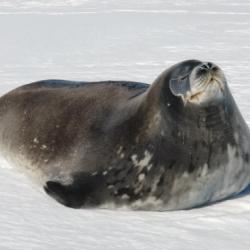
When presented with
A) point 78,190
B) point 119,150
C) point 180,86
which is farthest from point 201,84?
point 78,190

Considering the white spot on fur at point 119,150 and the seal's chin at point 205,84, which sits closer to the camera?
the seal's chin at point 205,84

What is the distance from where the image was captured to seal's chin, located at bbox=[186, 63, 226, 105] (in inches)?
125

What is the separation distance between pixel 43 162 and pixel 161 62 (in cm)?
498

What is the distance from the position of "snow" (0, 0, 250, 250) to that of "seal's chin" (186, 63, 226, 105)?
1.67 ft

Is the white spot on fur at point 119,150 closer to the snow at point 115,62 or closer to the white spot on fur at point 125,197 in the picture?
the white spot on fur at point 125,197

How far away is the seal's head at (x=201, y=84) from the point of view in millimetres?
3170

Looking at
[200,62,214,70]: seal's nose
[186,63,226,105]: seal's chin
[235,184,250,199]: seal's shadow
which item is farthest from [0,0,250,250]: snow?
[200,62,214,70]: seal's nose

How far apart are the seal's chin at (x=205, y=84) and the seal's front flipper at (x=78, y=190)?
63 cm

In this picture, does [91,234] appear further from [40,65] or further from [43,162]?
[40,65]

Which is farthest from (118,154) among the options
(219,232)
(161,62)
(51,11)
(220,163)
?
(51,11)

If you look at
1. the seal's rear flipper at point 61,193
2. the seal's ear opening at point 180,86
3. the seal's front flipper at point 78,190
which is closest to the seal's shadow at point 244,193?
the seal's ear opening at point 180,86

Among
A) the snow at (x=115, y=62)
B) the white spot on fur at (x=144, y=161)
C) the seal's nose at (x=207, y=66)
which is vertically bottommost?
the snow at (x=115, y=62)

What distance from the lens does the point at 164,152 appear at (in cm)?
327

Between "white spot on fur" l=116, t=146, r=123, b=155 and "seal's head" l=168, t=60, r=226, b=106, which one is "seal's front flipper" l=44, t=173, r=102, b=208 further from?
"seal's head" l=168, t=60, r=226, b=106
